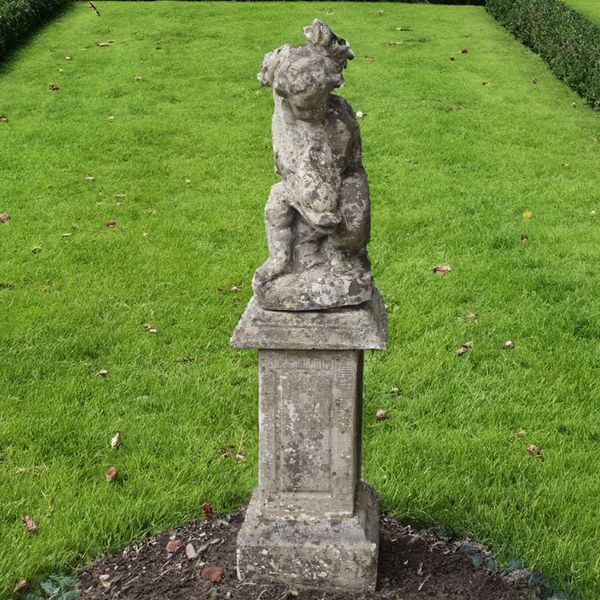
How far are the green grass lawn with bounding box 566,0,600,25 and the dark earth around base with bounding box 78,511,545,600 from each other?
583 inches

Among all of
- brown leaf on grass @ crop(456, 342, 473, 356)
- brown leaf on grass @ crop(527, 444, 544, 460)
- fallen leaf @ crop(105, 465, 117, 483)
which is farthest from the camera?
brown leaf on grass @ crop(456, 342, 473, 356)

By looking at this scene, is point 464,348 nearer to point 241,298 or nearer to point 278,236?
point 241,298

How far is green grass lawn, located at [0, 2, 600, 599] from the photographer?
15.3 feet

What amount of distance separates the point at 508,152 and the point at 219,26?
305 inches

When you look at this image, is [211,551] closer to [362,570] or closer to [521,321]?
[362,570]

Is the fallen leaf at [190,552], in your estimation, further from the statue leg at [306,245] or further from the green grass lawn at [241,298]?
the statue leg at [306,245]

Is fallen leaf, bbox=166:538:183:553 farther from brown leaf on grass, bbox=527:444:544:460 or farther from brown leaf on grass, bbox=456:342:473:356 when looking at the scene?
brown leaf on grass, bbox=456:342:473:356

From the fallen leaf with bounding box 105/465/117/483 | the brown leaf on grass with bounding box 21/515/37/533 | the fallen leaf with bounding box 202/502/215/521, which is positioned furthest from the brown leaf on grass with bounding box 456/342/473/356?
the brown leaf on grass with bounding box 21/515/37/533

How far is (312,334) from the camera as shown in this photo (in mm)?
3518

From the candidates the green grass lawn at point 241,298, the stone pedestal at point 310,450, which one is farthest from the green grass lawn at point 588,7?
the stone pedestal at point 310,450

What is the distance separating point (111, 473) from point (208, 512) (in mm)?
705

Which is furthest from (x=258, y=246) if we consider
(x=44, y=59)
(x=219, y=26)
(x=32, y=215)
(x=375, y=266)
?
(x=219, y=26)

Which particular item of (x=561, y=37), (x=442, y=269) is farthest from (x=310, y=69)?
(x=561, y=37)

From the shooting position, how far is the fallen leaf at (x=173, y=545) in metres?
4.27
